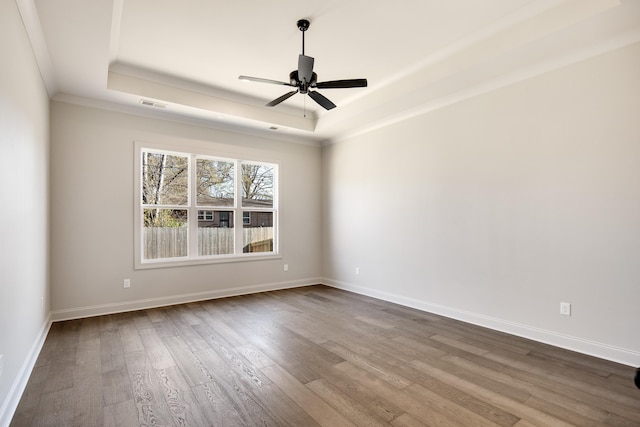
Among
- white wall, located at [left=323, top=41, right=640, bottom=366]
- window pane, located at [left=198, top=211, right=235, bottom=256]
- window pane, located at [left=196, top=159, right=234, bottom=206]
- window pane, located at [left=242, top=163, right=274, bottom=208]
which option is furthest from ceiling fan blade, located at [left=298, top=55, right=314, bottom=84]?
window pane, located at [left=198, top=211, right=235, bottom=256]

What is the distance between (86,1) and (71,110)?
2.34 metres

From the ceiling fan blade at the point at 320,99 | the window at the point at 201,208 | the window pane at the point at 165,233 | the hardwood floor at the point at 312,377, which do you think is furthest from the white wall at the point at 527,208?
the window pane at the point at 165,233

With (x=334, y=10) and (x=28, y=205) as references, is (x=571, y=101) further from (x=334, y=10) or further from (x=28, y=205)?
(x=28, y=205)

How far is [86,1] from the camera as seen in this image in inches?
91.1

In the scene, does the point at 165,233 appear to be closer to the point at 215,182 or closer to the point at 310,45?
the point at 215,182

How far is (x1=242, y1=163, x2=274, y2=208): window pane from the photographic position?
5746 millimetres

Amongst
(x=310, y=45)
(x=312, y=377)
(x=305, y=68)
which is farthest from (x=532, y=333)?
(x=310, y=45)

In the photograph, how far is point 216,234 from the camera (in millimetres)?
5375

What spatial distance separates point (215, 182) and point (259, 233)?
3.81 feet

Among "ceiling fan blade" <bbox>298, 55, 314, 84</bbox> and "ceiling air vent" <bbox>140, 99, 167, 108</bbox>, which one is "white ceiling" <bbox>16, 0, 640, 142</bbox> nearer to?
"ceiling air vent" <bbox>140, 99, 167, 108</bbox>

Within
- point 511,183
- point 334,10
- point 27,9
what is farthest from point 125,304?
point 511,183

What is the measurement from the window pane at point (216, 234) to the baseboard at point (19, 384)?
2.26 meters

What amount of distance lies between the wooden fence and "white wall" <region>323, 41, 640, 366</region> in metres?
2.01

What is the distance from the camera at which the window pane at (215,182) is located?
526cm
